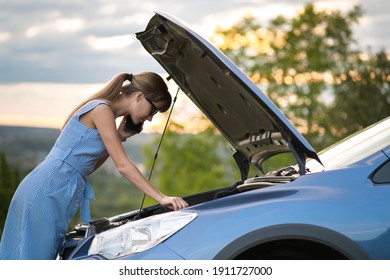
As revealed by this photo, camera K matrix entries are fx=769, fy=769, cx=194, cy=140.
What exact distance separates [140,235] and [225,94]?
1.21 m

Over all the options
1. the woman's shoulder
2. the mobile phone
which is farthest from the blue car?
the mobile phone

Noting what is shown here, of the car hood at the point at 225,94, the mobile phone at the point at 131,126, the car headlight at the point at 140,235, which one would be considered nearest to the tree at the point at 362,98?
the car hood at the point at 225,94

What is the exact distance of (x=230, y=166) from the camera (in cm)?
4284

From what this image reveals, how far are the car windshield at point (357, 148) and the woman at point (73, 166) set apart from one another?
3.11ft

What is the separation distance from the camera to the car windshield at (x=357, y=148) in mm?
3701

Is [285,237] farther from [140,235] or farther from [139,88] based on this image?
[139,88]

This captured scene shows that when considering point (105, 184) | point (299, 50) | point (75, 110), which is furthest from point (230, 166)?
point (75, 110)

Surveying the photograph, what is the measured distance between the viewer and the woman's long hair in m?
4.27

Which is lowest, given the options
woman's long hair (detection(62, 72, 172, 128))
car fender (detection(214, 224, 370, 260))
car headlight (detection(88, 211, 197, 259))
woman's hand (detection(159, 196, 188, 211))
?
car fender (detection(214, 224, 370, 260))

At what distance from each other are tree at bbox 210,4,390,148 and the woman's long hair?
33927 mm

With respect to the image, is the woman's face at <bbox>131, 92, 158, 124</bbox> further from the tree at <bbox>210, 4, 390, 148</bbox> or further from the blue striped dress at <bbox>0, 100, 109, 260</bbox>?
the tree at <bbox>210, 4, 390, 148</bbox>

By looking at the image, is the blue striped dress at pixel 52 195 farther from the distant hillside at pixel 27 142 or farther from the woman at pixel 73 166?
the distant hillside at pixel 27 142
